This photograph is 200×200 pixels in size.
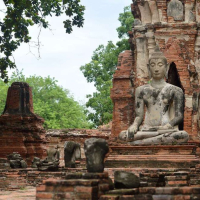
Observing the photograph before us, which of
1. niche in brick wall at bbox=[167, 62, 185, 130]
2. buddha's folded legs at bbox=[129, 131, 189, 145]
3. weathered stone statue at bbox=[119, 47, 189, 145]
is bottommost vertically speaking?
buddha's folded legs at bbox=[129, 131, 189, 145]

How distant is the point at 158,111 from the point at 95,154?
13.7 feet

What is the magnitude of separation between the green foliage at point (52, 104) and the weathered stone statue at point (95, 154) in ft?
82.7

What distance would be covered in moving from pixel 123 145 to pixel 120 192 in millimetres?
4565

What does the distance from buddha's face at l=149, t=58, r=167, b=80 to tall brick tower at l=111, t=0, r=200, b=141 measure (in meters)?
4.31

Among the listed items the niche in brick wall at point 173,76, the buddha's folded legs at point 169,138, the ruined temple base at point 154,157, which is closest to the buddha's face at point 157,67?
the buddha's folded legs at point 169,138

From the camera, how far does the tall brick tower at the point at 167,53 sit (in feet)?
46.6

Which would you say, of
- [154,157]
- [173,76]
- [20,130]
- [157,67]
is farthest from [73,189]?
[20,130]

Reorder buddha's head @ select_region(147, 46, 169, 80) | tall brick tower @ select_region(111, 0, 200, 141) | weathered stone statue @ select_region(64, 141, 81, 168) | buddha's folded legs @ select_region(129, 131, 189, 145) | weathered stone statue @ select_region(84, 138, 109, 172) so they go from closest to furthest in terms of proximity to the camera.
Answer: weathered stone statue @ select_region(84, 138, 109, 172) → buddha's folded legs @ select_region(129, 131, 189, 145) → buddha's head @ select_region(147, 46, 169, 80) → weathered stone statue @ select_region(64, 141, 81, 168) → tall brick tower @ select_region(111, 0, 200, 141)

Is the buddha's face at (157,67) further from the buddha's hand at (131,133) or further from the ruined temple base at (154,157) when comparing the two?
the ruined temple base at (154,157)

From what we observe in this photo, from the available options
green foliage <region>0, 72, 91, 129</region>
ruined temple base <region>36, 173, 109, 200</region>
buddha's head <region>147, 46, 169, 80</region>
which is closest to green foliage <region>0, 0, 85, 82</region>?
buddha's head <region>147, 46, 169, 80</region>

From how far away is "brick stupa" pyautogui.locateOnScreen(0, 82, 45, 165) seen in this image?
16.0m

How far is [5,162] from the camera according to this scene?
11.9 meters

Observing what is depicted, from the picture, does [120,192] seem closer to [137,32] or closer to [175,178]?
[175,178]

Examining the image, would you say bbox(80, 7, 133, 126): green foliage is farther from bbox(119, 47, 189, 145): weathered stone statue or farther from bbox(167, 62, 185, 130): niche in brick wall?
bbox(119, 47, 189, 145): weathered stone statue
